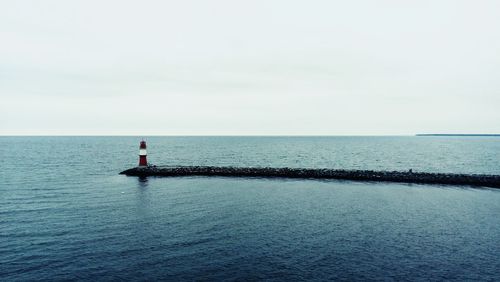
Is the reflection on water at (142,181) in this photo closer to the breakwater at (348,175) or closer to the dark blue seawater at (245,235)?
the breakwater at (348,175)

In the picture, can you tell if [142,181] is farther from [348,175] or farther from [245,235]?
[348,175]

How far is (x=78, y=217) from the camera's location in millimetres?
21156

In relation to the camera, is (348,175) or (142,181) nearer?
(142,181)

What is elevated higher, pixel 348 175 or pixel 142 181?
pixel 348 175

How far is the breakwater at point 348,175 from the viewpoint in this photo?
1555 inches

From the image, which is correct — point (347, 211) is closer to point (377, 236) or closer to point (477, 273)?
point (377, 236)

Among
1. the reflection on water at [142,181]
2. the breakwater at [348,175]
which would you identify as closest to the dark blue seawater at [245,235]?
the reflection on water at [142,181]

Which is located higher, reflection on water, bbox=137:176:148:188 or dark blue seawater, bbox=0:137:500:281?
reflection on water, bbox=137:176:148:188

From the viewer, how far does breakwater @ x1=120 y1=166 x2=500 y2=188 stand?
3950cm

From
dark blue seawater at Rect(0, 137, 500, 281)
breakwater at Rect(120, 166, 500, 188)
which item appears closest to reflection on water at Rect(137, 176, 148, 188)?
breakwater at Rect(120, 166, 500, 188)

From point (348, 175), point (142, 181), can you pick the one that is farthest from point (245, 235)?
point (348, 175)

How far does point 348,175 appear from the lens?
43875mm

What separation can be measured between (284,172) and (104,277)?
35.6 metres

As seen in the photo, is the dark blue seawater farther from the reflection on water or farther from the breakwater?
the breakwater
